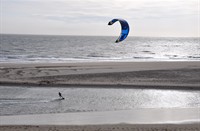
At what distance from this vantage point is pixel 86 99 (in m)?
14.7

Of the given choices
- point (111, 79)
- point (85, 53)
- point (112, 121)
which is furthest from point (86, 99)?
point (85, 53)

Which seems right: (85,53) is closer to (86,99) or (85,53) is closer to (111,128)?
(86,99)

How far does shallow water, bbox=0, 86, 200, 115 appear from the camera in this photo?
41.9 feet

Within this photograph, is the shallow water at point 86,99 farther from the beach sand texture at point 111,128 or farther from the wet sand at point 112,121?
the beach sand texture at point 111,128

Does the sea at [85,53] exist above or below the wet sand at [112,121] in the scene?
above

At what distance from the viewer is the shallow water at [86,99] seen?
12.8 metres

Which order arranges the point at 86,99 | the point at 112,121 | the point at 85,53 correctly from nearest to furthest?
the point at 112,121 → the point at 86,99 → the point at 85,53

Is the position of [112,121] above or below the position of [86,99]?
below

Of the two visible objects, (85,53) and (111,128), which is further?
(85,53)

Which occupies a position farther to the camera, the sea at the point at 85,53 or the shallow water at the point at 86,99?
the sea at the point at 85,53

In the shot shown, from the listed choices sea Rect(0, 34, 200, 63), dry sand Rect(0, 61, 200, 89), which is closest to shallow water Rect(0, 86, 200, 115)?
dry sand Rect(0, 61, 200, 89)

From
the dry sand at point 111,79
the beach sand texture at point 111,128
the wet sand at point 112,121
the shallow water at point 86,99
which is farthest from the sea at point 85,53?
the beach sand texture at point 111,128

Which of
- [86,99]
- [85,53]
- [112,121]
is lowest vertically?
[112,121]

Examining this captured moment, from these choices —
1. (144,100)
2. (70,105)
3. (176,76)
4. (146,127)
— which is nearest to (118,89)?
(144,100)
